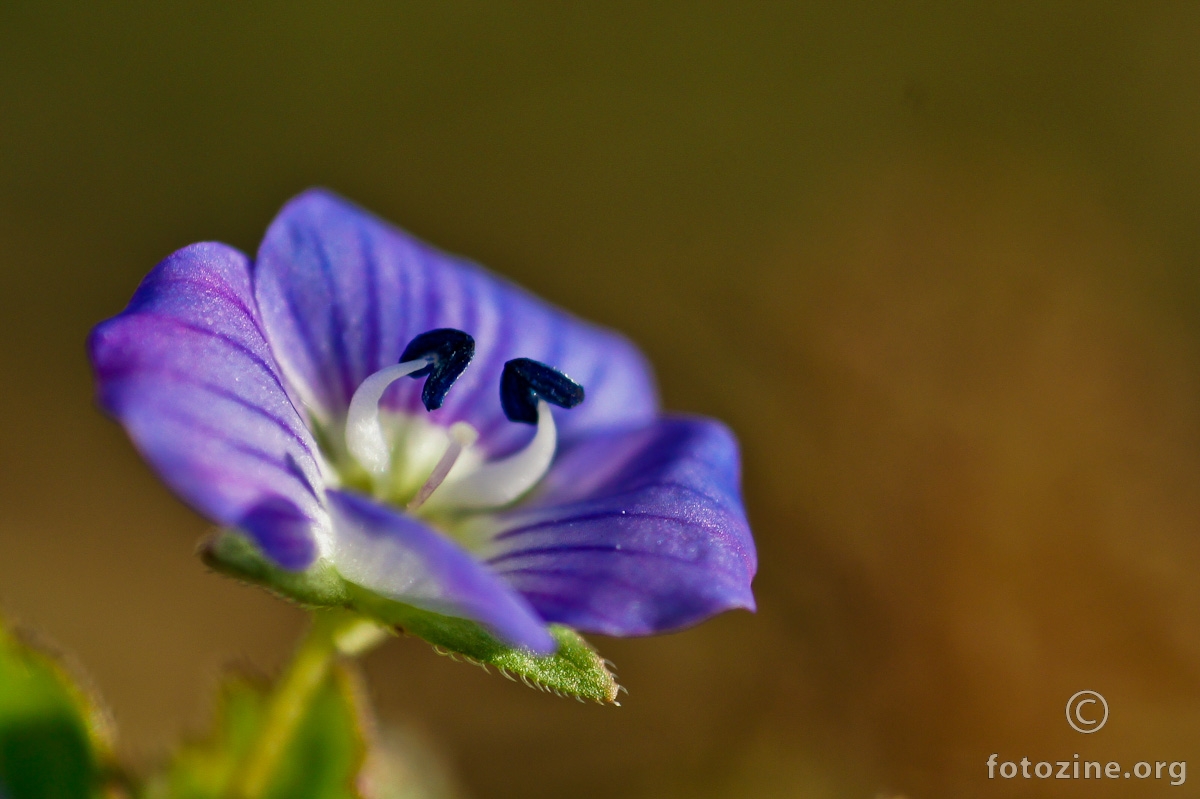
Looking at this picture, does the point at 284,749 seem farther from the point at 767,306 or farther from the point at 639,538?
the point at 767,306

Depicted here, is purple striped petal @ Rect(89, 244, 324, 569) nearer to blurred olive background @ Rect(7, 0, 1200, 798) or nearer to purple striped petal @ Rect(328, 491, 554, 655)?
purple striped petal @ Rect(328, 491, 554, 655)

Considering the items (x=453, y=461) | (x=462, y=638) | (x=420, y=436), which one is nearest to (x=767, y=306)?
(x=420, y=436)

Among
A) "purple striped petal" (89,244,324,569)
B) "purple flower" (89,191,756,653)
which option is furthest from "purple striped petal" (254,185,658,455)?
"purple striped petal" (89,244,324,569)

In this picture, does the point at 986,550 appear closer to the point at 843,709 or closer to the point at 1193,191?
the point at 843,709

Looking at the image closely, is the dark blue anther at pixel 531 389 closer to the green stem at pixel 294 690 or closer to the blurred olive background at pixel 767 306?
the green stem at pixel 294 690

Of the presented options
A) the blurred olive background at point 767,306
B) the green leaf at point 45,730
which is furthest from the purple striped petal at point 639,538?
the blurred olive background at point 767,306
